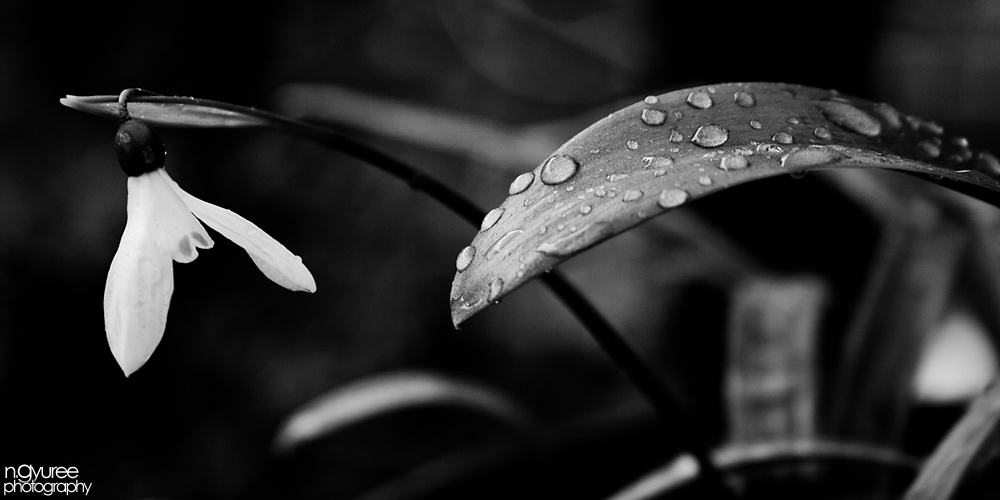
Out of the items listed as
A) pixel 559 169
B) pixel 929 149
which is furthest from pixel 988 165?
pixel 559 169


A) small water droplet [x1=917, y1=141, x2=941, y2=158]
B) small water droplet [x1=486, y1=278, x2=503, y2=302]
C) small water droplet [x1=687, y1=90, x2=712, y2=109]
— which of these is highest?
small water droplet [x1=687, y1=90, x2=712, y2=109]

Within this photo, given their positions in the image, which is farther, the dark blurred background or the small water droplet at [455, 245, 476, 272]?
the dark blurred background

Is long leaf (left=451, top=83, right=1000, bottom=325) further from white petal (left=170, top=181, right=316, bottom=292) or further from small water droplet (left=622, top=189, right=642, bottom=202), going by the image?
white petal (left=170, top=181, right=316, bottom=292)

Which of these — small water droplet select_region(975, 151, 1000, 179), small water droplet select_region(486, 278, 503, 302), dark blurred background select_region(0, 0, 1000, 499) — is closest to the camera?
small water droplet select_region(486, 278, 503, 302)

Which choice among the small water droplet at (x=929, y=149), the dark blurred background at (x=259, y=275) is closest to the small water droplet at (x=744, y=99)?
the small water droplet at (x=929, y=149)

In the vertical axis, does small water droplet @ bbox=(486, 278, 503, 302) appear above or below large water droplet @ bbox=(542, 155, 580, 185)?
below

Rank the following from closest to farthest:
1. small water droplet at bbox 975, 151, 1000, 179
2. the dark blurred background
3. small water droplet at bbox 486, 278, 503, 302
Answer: small water droplet at bbox 486, 278, 503, 302
small water droplet at bbox 975, 151, 1000, 179
the dark blurred background

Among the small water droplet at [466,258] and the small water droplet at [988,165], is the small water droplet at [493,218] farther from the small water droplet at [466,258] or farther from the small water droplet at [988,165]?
the small water droplet at [988,165]

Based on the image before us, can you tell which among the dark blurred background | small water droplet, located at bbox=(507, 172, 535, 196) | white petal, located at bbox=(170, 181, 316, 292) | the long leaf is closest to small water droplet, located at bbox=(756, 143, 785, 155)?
the long leaf
